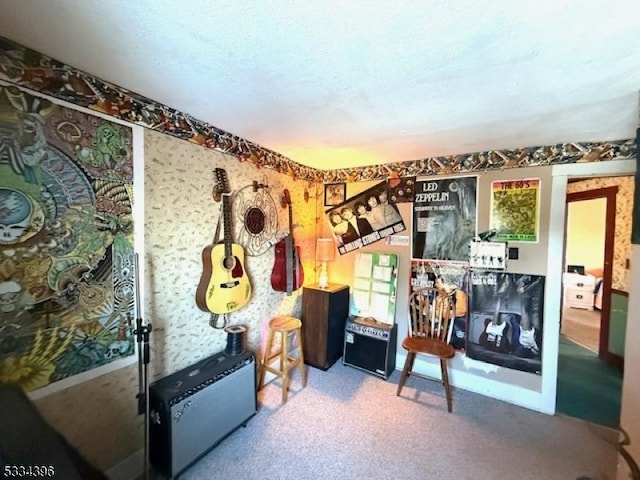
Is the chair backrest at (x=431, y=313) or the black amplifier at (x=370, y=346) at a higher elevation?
the chair backrest at (x=431, y=313)

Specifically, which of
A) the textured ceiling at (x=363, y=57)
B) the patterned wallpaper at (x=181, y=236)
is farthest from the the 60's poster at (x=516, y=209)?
the patterned wallpaper at (x=181, y=236)

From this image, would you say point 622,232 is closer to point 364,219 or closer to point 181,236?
point 364,219

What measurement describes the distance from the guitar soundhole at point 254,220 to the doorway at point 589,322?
2939mm

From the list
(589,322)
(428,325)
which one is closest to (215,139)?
(428,325)

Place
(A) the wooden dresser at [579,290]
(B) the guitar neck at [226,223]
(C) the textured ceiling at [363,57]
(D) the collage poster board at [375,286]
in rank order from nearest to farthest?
(C) the textured ceiling at [363,57]
(B) the guitar neck at [226,223]
(D) the collage poster board at [375,286]
(A) the wooden dresser at [579,290]

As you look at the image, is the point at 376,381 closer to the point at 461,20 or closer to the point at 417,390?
the point at 417,390

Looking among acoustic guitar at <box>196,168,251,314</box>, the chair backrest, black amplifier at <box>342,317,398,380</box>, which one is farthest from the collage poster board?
acoustic guitar at <box>196,168,251,314</box>

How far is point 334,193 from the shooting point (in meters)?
3.08

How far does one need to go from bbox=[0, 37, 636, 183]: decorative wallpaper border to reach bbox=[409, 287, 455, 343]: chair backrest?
1.17 meters

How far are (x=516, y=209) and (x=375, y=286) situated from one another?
4.71 feet

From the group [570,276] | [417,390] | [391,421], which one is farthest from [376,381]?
[570,276]

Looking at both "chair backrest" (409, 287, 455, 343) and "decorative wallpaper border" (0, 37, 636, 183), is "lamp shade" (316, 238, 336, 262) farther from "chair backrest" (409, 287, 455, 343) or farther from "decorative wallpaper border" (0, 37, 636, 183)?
"chair backrest" (409, 287, 455, 343)

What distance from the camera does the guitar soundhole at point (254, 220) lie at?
221 cm

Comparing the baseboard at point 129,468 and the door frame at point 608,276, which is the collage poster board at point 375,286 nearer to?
the baseboard at point 129,468
